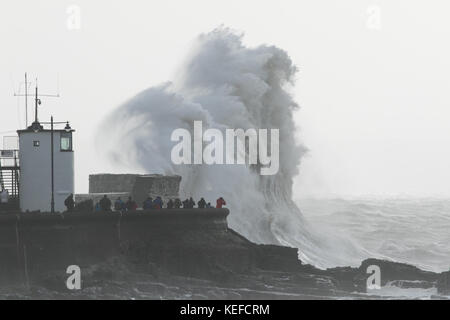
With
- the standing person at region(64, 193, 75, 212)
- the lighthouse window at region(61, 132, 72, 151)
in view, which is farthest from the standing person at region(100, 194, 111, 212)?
the lighthouse window at region(61, 132, 72, 151)

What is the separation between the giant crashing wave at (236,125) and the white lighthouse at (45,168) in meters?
6.68

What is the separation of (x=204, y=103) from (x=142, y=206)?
8.83 m

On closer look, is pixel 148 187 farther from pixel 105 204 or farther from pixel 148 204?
pixel 105 204

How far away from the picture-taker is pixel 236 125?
41438 mm

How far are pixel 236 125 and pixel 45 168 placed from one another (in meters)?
11.2

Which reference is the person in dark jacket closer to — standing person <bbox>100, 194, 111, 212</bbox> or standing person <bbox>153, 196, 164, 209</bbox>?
standing person <bbox>153, 196, 164, 209</bbox>

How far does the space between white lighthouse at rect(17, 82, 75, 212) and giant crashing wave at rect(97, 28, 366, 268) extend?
6.68 metres

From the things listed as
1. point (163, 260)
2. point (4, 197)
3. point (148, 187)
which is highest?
point (148, 187)

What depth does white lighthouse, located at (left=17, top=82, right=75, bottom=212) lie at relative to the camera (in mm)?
31234

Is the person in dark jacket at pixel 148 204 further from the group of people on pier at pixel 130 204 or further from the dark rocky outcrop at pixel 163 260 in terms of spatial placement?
the dark rocky outcrop at pixel 163 260

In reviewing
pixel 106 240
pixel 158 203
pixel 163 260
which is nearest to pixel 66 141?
pixel 158 203

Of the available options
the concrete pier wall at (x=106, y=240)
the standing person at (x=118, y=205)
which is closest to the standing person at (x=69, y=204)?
the concrete pier wall at (x=106, y=240)

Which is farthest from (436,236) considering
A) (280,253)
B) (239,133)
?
(280,253)

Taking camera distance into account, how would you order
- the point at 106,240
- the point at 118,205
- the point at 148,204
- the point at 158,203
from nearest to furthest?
the point at 106,240 → the point at 118,205 → the point at 148,204 → the point at 158,203
